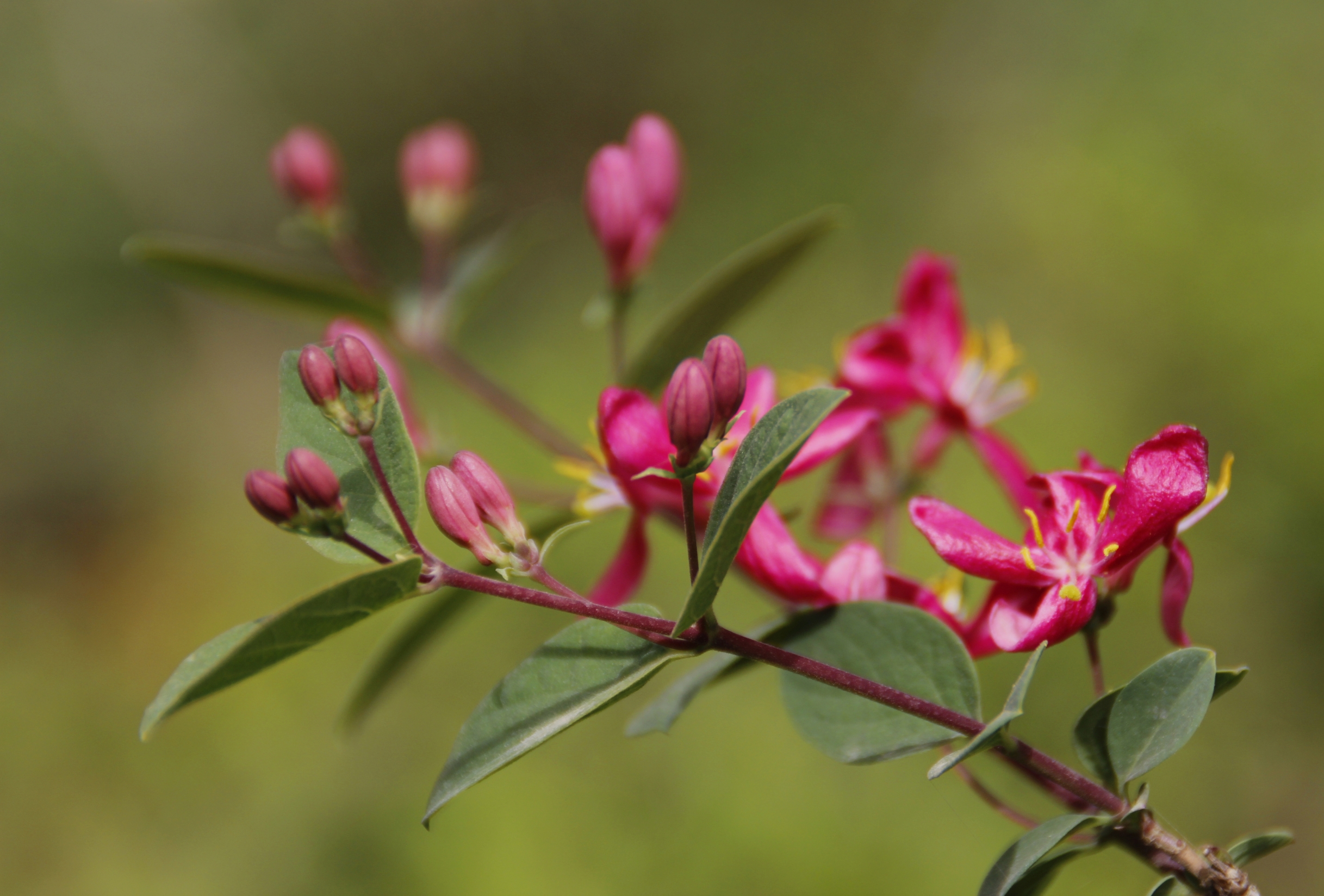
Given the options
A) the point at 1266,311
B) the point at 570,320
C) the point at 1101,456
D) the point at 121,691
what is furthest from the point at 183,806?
the point at 1266,311

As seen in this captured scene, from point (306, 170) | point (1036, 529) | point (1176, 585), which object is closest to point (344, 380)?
point (1036, 529)

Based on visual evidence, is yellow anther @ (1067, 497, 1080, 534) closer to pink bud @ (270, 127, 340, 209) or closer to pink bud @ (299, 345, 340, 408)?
pink bud @ (299, 345, 340, 408)

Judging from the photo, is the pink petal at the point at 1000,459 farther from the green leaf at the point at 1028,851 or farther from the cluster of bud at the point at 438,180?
the cluster of bud at the point at 438,180

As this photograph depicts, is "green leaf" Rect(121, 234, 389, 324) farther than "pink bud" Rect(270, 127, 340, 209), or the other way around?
"pink bud" Rect(270, 127, 340, 209)

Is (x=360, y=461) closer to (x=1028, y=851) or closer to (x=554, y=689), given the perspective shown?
(x=554, y=689)

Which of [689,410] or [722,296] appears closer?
[689,410]

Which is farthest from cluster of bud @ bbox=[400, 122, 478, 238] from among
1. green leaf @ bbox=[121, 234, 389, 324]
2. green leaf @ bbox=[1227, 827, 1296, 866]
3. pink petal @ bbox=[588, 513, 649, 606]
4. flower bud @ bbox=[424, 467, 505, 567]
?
green leaf @ bbox=[1227, 827, 1296, 866]

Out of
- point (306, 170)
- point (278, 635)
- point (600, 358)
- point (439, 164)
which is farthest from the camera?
point (600, 358)

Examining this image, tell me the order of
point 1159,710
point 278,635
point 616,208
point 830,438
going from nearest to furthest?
point 278,635 → point 1159,710 → point 830,438 → point 616,208
